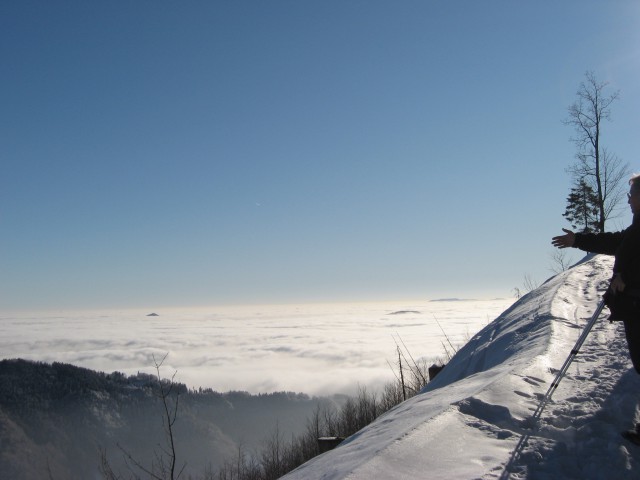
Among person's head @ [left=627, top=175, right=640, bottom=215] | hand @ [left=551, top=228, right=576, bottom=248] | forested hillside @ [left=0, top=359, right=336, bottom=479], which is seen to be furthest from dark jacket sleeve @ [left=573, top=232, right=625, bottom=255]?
forested hillside @ [left=0, top=359, right=336, bottom=479]

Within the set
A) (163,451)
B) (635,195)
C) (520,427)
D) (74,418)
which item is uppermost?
(635,195)

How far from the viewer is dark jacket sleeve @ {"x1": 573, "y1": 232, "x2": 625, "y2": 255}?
14.0ft

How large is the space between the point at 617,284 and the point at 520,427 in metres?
1.27

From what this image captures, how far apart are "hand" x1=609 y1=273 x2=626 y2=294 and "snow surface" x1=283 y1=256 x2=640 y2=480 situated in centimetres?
90

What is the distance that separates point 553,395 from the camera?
3.94 meters

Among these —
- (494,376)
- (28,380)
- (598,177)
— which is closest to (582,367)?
(494,376)

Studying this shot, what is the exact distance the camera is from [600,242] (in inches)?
172

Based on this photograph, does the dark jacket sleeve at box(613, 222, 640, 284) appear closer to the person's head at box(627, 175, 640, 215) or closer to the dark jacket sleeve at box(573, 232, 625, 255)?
the person's head at box(627, 175, 640, 215)

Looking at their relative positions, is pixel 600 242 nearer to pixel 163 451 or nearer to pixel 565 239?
pixel 565 239

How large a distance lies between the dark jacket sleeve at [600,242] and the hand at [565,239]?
4 centimetres

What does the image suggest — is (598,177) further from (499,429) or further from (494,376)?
(499,429)

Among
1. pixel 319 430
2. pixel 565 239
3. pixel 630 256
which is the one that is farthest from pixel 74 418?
pixel 630 256

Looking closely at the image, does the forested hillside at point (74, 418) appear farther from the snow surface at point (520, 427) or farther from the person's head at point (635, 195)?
the person's head at point (635, 195)

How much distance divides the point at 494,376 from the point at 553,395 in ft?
2.22
